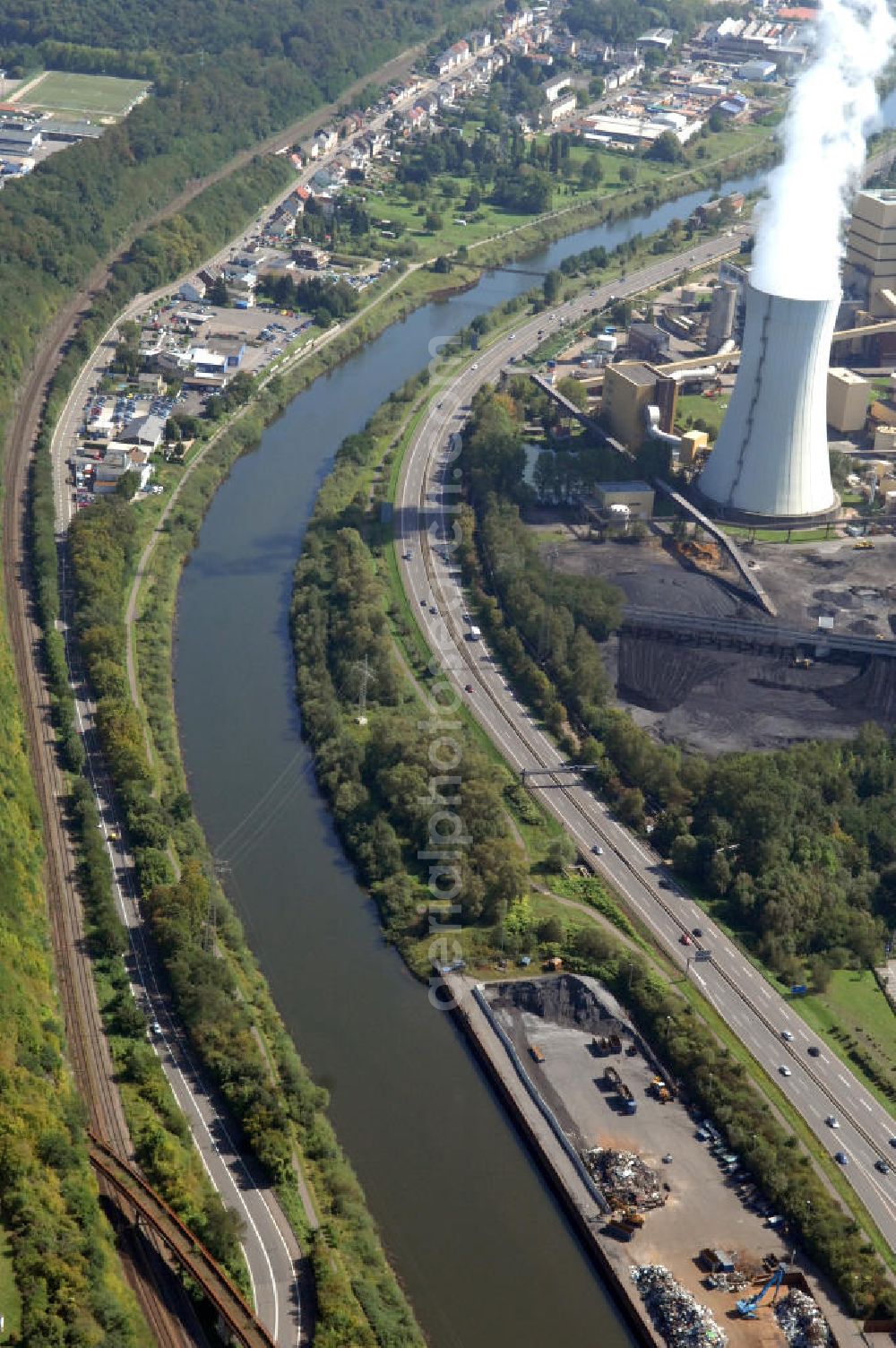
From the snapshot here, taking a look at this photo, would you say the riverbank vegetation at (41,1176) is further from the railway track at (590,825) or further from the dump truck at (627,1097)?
the railway track at (590,825)

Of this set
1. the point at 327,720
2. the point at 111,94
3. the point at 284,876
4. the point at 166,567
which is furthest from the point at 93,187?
the point at 284,876

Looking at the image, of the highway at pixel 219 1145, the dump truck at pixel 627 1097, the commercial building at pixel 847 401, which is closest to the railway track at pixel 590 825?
the dump truck at pixel 627 1097

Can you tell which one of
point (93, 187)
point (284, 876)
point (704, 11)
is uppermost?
point (704, 11)

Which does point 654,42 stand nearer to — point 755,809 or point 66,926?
point 755,809

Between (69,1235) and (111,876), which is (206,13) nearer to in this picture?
(111,876)

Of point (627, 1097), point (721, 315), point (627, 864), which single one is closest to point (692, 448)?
point (721, 315)
